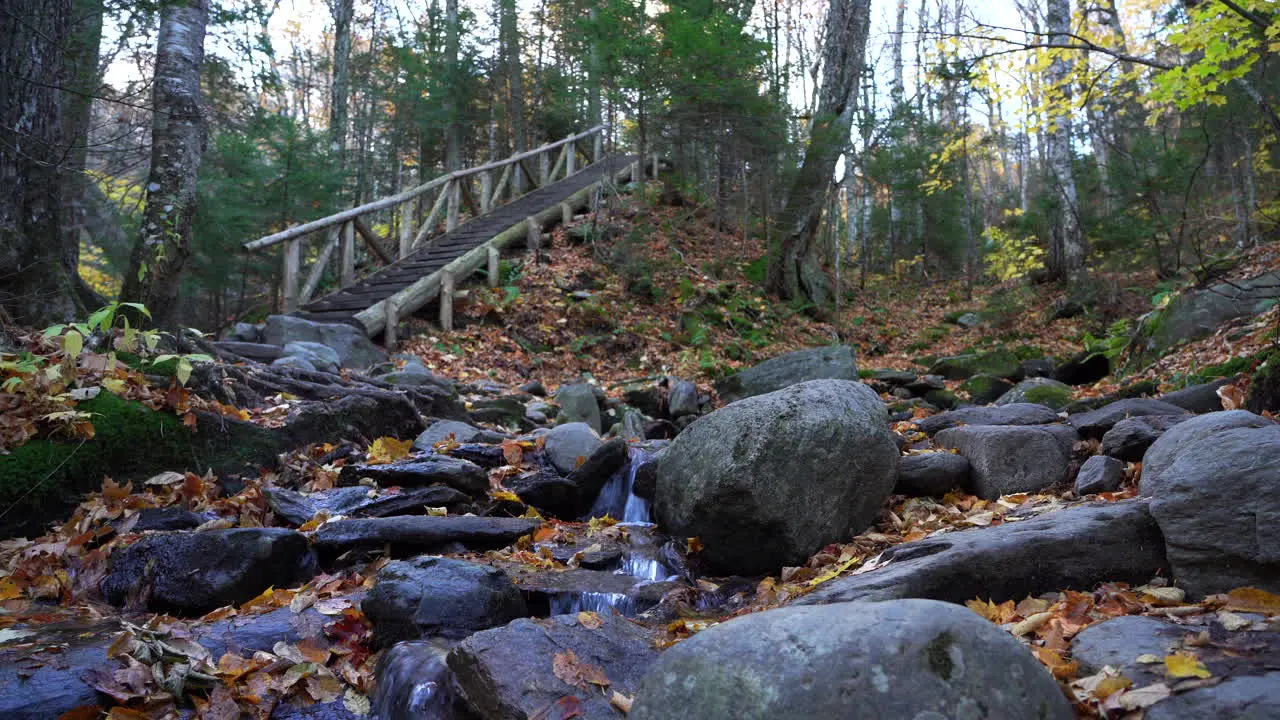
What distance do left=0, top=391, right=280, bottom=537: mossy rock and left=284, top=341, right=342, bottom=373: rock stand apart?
2116mm

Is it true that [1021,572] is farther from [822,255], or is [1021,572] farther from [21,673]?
[822,255]

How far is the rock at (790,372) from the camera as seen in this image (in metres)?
9.44

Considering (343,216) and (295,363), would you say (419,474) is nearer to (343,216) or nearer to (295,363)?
(295,363)

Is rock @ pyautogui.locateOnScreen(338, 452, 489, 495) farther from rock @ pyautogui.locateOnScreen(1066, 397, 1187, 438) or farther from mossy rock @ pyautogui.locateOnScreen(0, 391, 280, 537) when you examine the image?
rock @ pyautogui.locateOnScreen(1066, 397, 1187, 438)

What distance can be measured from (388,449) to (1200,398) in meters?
6.39

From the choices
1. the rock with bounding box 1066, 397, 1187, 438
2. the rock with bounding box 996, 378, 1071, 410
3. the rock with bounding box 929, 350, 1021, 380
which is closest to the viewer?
the rock with bounding box 1066, 397, 1187, 438

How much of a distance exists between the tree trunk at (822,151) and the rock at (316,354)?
908 centimetres

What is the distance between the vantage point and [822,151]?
46.6ft

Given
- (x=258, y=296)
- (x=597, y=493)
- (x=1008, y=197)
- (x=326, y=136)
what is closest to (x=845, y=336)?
(x=597, y=493)

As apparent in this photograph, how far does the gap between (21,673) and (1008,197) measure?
1104 inches

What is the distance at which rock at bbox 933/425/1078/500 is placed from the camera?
4.92 m

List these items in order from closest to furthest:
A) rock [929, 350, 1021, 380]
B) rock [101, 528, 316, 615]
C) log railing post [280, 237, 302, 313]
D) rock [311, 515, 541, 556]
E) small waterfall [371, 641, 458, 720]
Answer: small waterfall [371, 641, 458, 720]
rock [101, 528, 316, 615]
rock [311, 515, 541, 556]
log railing post [280, 237, 302, 313]
rock [929, 350, 1021, 380]

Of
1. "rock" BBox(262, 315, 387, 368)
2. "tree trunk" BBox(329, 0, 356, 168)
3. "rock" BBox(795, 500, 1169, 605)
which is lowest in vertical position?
"rock" BBox(795, 500, 1169, 605)

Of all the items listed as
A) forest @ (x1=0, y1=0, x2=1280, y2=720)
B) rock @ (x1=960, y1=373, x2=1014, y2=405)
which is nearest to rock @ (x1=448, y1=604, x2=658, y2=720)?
forest @ (x1=0, y1=0, x2=1280, y2=720)
